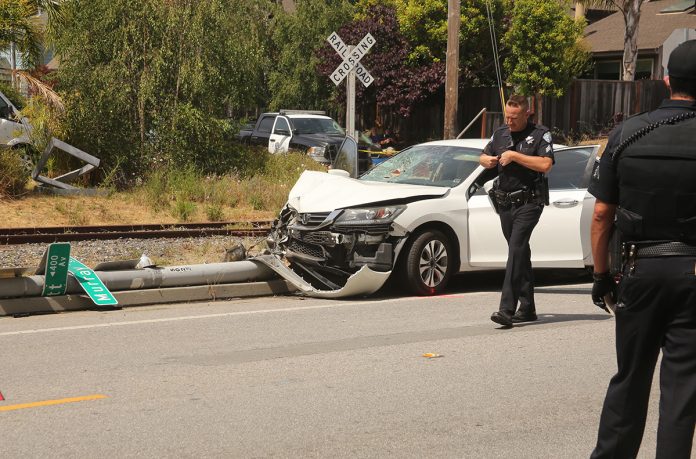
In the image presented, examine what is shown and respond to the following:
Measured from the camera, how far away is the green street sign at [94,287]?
938 centimetres

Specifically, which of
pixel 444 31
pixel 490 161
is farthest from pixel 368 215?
pixel 444 31

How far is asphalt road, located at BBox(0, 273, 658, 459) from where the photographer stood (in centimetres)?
550

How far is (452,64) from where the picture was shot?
64.7ft

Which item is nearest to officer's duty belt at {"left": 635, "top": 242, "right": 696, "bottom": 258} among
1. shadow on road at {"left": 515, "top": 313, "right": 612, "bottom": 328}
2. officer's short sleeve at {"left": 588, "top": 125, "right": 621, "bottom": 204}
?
officer's short sleeve at {"left": 588, "top": 125, "right": 621, "bottom": 204}

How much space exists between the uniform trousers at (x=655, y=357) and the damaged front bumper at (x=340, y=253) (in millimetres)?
5770

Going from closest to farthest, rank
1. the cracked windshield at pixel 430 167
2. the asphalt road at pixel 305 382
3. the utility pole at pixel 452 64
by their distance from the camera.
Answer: the asphalt road at pixel 305 382
the cracked windshield at pixel 430 167
the utility pole at pixel 452 64

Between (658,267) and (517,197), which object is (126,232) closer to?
(517,197)

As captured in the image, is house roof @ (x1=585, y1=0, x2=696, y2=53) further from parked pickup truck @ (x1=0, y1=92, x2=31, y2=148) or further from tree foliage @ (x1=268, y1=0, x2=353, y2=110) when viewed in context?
parked pickup truck @ (x1=0, y1=92, x2=31, y2=148)

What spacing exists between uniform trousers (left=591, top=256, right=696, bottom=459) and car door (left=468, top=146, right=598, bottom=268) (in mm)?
6290

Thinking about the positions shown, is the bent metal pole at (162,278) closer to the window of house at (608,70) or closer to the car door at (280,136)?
the car door at (280,136)

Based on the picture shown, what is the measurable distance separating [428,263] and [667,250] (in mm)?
6347

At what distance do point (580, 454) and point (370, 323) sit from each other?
12.4ft

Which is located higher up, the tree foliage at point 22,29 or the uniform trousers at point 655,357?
the tree foliage at point 22,29

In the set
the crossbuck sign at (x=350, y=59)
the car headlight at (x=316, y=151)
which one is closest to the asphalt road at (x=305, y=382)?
the crossbuck sign at (x=350, y=59)
